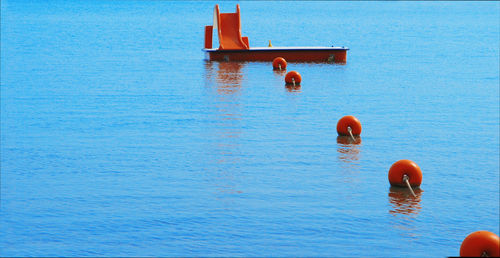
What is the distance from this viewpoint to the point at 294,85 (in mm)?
28578

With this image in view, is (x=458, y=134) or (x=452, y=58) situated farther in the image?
(x=452, y=58)

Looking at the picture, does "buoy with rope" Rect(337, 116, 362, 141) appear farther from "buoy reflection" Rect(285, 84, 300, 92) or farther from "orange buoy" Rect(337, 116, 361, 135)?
"buoy reflection" Rect(285, 84, 300, 92)

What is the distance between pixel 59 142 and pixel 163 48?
1243 inches

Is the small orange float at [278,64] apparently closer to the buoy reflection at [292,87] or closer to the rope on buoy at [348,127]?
the buoy reflection at [292,87]

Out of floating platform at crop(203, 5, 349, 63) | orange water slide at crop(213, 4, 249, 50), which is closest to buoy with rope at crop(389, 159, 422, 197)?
floating platform at crop(203, 5, 349, 63)

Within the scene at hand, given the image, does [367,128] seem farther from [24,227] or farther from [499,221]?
[24,227]

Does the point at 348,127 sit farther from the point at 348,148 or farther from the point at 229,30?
the point at 229,30

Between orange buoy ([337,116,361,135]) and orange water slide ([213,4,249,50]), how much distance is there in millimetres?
18562

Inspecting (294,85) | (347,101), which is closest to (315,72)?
(294,85)

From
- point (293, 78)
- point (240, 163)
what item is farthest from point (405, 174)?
point (293, 78)

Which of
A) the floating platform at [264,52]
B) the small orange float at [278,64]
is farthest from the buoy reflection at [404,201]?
the floating platform at [264,52]

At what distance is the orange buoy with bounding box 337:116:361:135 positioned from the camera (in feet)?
61.5

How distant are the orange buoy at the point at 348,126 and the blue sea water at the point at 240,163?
0.95 ft

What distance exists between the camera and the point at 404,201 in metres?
13.5
